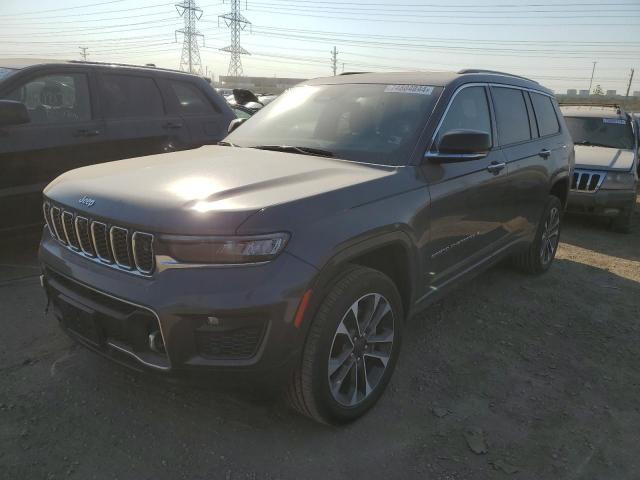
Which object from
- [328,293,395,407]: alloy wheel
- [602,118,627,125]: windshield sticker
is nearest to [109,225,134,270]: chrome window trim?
[328,293,395,407]: alloy wheel

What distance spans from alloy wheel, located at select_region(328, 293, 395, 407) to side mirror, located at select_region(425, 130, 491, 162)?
968 millimetres

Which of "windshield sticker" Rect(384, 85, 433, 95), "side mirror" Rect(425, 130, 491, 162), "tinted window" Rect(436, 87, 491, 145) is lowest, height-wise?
"side mirror" Rect(425, 130, 491, 162)

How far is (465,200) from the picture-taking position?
3.41 meters

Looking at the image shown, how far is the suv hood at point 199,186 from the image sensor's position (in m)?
2.20

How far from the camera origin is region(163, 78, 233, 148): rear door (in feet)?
18.6

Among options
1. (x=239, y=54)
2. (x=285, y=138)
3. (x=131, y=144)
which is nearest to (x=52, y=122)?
(x=131, y=144)

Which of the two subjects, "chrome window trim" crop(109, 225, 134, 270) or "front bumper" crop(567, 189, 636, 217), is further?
"front bumper" crop(567, 189, 636, 217)

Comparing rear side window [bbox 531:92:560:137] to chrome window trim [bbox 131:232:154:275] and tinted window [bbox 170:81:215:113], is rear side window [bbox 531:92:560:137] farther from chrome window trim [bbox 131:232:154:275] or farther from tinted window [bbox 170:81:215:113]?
chrome window trim [bbox 131:232:154:275]

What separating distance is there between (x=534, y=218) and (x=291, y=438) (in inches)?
128

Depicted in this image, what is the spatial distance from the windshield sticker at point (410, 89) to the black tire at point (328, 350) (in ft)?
4.52

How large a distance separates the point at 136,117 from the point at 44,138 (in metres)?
0.96

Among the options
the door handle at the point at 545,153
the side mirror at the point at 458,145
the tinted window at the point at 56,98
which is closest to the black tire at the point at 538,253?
the door handle at the point at 545,153

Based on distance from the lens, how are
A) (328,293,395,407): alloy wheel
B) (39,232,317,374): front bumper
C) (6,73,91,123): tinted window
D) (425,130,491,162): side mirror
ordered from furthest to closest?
(6,73,91,123): tinted window < (425,130,491,162): side mirror < (328,293,395,407): alloy wheel < (39,232,317,374): front bumper

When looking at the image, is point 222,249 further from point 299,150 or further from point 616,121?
point 616,121
